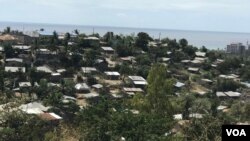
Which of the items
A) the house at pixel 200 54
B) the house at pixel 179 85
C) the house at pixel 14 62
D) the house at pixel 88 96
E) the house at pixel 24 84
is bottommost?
the house at pixel 88 96

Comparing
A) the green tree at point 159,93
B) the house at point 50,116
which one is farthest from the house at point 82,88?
the green tree at point 159,93

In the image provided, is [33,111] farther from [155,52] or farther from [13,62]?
[155,52]

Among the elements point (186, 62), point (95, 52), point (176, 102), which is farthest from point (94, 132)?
point (186, 62)

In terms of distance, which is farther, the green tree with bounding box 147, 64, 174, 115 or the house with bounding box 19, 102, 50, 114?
the house with bounding box 19, 102, 50, 114

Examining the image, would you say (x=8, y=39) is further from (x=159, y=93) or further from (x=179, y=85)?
(x=159, y=93)

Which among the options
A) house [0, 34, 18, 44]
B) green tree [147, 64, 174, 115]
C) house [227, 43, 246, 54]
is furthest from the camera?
house [227, 43, 246, 54]

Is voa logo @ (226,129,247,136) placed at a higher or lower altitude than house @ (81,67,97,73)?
higher

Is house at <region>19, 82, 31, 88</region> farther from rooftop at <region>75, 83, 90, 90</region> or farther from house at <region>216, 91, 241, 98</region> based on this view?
house at <region>216, 91, 241, 98</region>

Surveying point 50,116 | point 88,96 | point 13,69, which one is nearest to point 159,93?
point 50,116

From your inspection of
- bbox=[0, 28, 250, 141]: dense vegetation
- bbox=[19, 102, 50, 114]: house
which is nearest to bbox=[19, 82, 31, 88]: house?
bbox=[0, 28, 250, 141]: dense vegetation

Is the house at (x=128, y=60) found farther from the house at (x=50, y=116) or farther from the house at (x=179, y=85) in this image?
the house at (x=50, y=116)

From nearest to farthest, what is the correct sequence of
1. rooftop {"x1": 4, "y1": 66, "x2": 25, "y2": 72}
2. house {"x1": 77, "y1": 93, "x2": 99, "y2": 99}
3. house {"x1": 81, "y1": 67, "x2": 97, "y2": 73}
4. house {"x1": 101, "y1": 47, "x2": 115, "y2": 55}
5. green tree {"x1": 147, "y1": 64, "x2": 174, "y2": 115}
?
green tree {"x1": 147, "y1": 64, "x2": 174, "y2": 115} → house {"x1": 77, "y1": 93, "x2": 99, "y2": 99} → rooftop {"x1": 4, "y1": 66, "x2": 25, "y2": 72} → house {"x1": 81, "y1": 67, "x2": 97, "y2": 73} → house {"x1": 101, "y1": 47, "x2": 115, "y2": 55}
